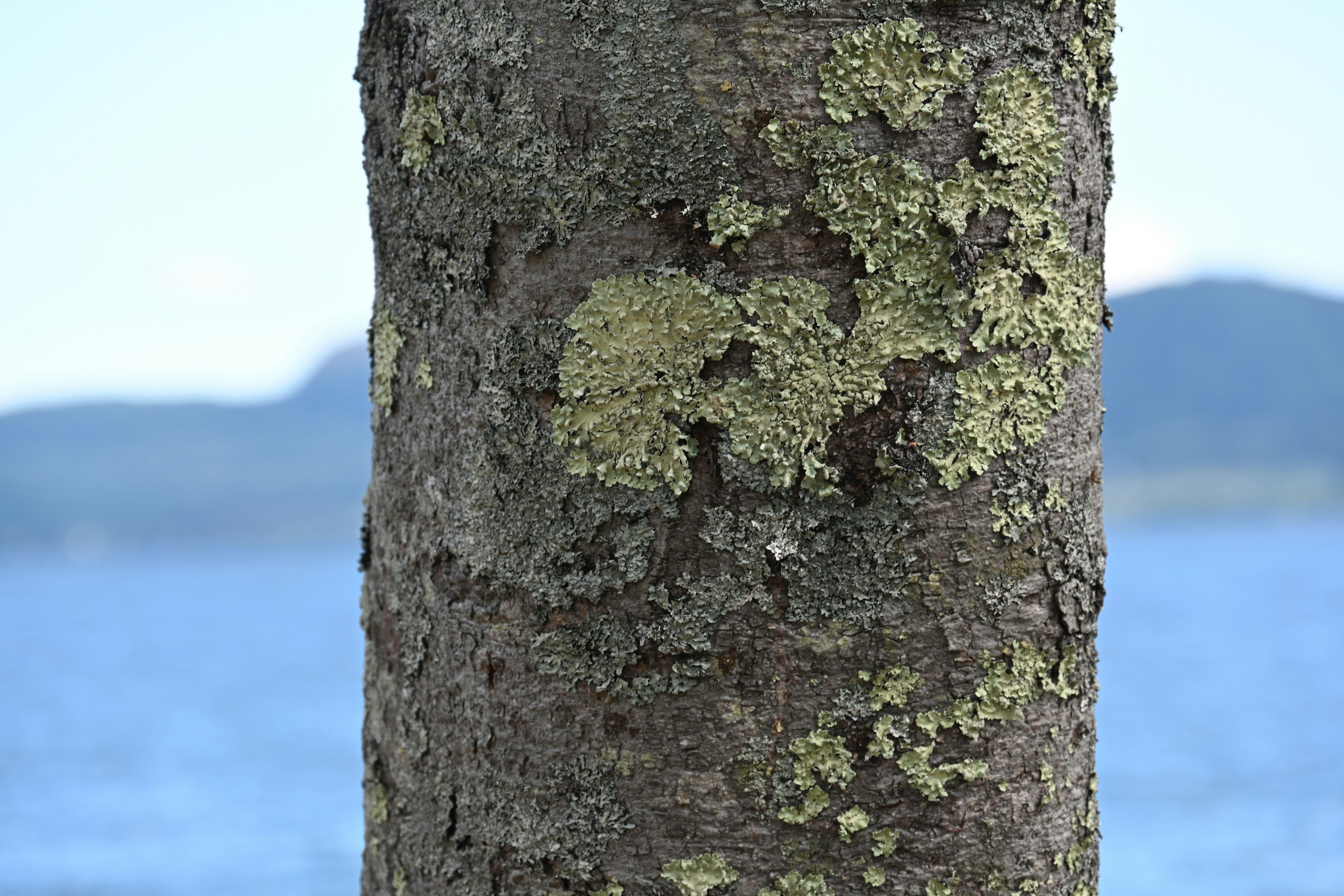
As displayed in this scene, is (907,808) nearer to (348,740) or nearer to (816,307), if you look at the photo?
(816,307)

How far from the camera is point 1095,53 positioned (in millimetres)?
1271

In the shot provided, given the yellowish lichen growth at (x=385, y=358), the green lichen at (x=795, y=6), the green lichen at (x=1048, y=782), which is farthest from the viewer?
the yellowish lichen growth at (x=385, y=358)

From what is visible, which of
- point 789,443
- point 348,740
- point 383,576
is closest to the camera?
point 789,443

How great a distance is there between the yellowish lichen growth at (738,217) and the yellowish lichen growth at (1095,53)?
396 mm

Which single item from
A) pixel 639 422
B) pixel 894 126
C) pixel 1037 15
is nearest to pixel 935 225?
pixel 894 126

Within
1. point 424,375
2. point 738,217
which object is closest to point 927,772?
point 738,217

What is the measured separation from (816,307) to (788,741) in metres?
0.46

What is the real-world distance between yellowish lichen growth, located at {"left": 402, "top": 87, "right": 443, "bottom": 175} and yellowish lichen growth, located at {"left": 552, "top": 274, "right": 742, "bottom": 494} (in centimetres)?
29

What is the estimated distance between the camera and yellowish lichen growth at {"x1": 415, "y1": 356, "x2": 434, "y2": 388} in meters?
1.30

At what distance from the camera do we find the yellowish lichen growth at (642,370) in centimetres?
115

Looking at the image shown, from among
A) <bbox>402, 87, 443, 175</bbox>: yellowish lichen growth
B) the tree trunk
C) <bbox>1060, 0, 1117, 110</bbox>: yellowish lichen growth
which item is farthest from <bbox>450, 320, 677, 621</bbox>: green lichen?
<bbox>1060, 0, 1117, 110</bbox>: yellowish lichen growth

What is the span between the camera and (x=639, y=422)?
116 cm

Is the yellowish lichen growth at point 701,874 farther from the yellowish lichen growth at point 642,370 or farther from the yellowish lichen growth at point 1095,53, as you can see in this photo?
the yellowish lichen growth at point 1095,53

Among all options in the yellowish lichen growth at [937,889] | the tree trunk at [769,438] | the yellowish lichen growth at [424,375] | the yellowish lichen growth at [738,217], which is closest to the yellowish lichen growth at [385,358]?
the yellowish lichen growth at [424,375]
